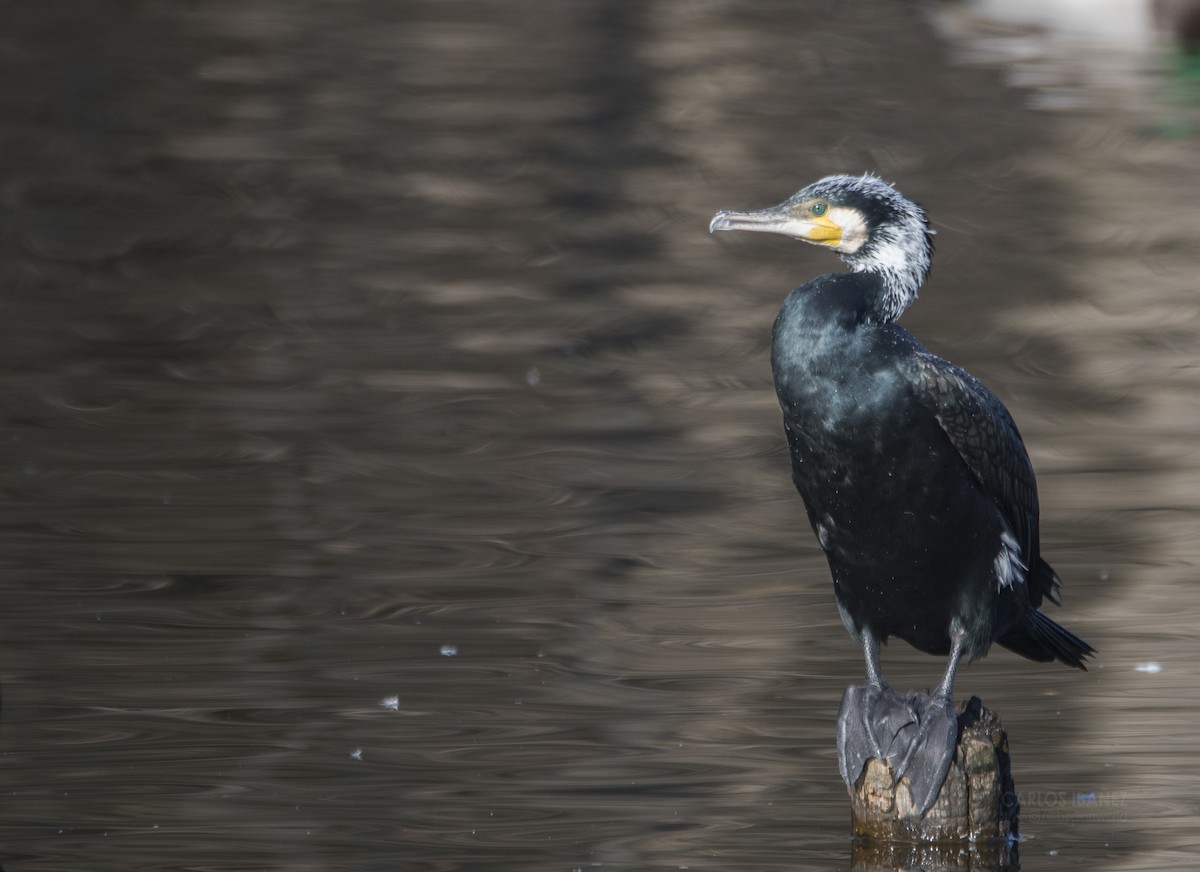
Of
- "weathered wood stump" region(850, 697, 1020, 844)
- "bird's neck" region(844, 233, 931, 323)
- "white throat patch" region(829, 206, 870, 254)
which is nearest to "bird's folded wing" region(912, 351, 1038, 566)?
"bird's neck" region(844, 233, 931, 323)

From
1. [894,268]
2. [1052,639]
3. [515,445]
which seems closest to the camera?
[894,268]

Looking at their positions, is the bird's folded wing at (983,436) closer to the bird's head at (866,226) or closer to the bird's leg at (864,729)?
the bird's head at (866,226)

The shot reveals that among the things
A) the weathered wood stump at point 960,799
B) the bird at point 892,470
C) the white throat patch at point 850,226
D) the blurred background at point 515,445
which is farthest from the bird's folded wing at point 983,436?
the blurred background at point 515,445

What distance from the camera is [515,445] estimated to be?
778 cm

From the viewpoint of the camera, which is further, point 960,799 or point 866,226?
point 866,226

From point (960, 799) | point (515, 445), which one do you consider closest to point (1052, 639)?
point (960, 799)

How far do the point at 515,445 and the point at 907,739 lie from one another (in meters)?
3.56

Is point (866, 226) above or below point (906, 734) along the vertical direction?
above

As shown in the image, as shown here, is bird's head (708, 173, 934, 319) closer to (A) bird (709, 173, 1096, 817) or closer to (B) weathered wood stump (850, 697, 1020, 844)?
(A) bird (709, 173, 1096, 817)

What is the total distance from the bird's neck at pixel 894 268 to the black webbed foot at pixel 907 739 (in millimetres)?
791

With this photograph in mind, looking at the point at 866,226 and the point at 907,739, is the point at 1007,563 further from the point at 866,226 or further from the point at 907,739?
the point at 866,226

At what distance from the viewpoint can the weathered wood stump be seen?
14.5 ft

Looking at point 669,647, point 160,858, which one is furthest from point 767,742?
point 160,858

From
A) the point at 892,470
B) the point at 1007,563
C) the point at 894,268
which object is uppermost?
the point at 894,268
